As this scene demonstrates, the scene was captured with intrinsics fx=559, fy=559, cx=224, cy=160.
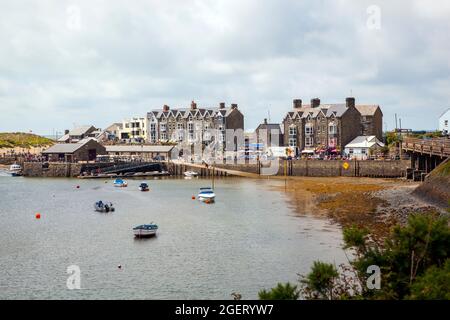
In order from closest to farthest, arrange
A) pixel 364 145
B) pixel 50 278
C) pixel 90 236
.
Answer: pixel 50 278, pixel 90 236, pixel 364 145

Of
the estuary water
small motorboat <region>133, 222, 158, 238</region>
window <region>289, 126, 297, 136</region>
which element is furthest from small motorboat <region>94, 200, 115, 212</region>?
window <region>289, 126, 297, 136</region>

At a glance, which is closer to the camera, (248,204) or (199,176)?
(248,204)

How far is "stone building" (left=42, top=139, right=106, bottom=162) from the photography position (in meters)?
133

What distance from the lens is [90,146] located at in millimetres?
136500

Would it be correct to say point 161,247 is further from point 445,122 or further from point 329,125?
point 445,122

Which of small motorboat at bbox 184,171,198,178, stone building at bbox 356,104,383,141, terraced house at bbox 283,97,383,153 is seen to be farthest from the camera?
stone building at bbox 356,104,383,141

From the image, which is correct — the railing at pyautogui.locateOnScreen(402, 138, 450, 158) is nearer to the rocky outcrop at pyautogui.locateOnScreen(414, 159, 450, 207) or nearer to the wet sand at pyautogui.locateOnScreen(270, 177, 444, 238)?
the wet sand at pyautogui.locateOnScreen(270, 177, 444, 238)

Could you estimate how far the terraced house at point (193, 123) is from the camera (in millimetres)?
148375

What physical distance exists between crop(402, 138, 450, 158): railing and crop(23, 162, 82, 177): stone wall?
73.3 metres

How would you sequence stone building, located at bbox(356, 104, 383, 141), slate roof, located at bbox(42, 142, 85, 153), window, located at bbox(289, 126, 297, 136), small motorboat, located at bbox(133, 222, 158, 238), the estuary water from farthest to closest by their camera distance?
window, located at bbox(289, 126, 297, 136)
slate roof, located at bbox(42, 142, 85, 153)
stone building, located at bbox(356, 104, 383, 141)
small motorboat, located at bbox(133, 222, 158, 238)
the estuary water
